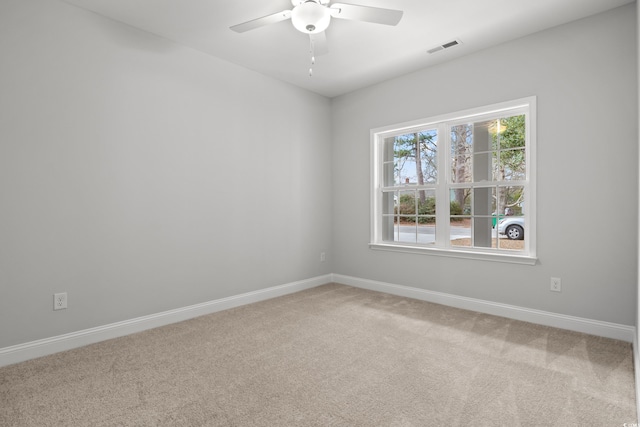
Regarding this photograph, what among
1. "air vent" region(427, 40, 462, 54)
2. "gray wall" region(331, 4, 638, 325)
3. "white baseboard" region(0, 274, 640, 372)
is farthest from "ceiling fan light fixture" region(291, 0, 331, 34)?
"white baseboard" region(0, 274, 640, 372)

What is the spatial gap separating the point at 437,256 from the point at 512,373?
170cm

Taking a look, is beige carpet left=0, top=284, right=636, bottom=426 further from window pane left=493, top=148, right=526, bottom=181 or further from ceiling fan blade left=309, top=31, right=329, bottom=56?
ceiling fan blade left=309, top=31, right=329, bottom=56

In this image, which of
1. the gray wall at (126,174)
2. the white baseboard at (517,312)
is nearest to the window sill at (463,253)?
the white baseboard at (517,312)

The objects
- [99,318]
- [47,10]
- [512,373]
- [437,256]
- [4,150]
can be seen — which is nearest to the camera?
[512,373]

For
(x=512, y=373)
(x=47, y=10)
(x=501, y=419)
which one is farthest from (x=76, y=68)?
(x=512, y=373)

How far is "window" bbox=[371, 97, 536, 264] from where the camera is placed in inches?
129

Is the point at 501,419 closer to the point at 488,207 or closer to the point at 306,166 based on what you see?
the point at 488,207

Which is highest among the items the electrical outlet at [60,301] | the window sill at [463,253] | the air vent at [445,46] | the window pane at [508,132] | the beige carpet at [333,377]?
the air vent at [445,46]

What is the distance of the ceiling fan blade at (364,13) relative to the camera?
7.17 feet

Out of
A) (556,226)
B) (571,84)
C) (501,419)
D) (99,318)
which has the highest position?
(571,84)

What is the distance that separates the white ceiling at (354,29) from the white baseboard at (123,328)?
2.55 m

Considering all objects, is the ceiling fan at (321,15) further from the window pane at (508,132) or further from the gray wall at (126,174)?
the window pane at (508,132)

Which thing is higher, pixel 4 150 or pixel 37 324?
pixel 4 150

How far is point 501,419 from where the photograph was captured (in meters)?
1.71
